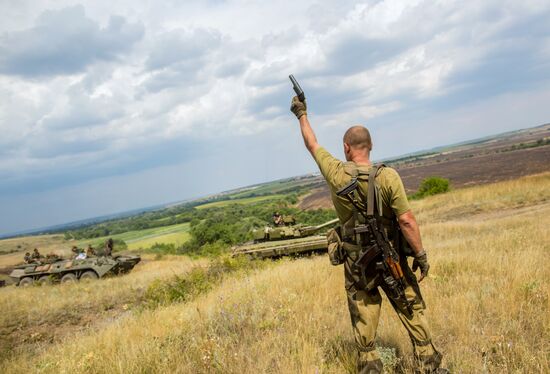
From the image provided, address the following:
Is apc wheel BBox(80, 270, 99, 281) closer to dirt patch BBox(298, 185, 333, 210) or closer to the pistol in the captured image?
the pistol

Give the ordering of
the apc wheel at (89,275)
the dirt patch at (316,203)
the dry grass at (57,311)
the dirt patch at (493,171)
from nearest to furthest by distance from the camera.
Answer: the dry grass at (57,311) → the apc wheel at (89,275) → the dirt patch at (493,171) → the dirt patch at (316,203)

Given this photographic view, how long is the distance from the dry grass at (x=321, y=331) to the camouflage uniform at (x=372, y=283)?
0.36m

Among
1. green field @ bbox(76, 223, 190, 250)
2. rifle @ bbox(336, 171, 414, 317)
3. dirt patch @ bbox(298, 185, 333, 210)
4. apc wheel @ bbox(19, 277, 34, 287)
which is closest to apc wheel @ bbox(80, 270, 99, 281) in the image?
apc wheel @ bbox(19, 277, 34, 287)

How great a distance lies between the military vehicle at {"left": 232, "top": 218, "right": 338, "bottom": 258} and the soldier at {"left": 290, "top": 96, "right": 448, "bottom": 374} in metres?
8.71

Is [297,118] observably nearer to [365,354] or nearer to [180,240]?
[365,354]

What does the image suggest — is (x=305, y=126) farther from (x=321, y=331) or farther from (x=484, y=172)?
(x=484, y=172)

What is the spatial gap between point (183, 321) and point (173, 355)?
139cm

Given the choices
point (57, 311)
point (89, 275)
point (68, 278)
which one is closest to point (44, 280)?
point (68, 278)

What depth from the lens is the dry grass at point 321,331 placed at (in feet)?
11.6

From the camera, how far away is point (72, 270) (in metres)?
16.9

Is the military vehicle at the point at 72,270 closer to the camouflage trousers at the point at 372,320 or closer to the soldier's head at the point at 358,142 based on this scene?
the camouflage trousers at the point at 372,320

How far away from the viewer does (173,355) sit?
4.05 meters

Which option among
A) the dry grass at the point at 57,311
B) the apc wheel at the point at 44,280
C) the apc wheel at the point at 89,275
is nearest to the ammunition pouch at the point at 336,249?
the dry grass at the point at 57,311

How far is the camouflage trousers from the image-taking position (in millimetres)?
3148
